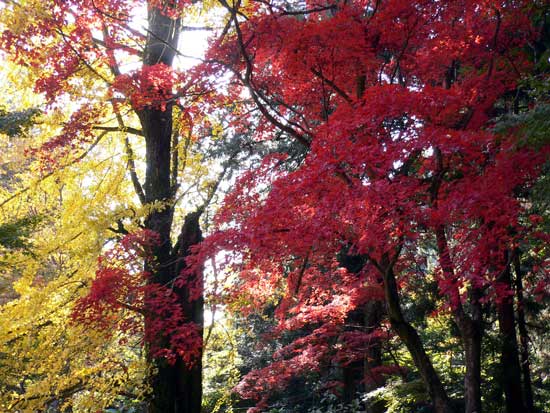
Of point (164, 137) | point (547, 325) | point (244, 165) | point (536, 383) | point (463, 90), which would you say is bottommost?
point (536, 383)

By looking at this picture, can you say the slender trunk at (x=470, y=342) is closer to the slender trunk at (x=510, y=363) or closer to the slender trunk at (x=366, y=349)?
the slender trunk at (x=510, y=363)

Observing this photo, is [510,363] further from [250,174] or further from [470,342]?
[250,174]

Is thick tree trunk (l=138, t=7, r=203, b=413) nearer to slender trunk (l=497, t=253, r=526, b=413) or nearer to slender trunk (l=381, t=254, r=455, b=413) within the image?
slender trunk (l=381, t=254, r=455, b=413)

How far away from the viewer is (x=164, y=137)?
7.32 metres

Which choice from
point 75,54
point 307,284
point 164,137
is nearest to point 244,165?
point 307,284

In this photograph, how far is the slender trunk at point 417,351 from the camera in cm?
581

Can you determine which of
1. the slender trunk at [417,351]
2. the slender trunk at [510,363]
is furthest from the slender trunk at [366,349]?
the slender trunk at [417,351]

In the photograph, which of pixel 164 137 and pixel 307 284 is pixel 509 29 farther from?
pixel 307 284

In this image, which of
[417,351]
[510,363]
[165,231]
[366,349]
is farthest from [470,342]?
[165,231]

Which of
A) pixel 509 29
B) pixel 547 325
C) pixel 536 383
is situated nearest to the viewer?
pixel 509 29

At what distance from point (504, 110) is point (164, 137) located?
5549 millimetres

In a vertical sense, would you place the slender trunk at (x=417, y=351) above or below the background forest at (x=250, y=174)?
below

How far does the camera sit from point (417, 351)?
5.99 m

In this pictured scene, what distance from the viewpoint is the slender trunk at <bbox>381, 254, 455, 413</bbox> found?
581 cm
